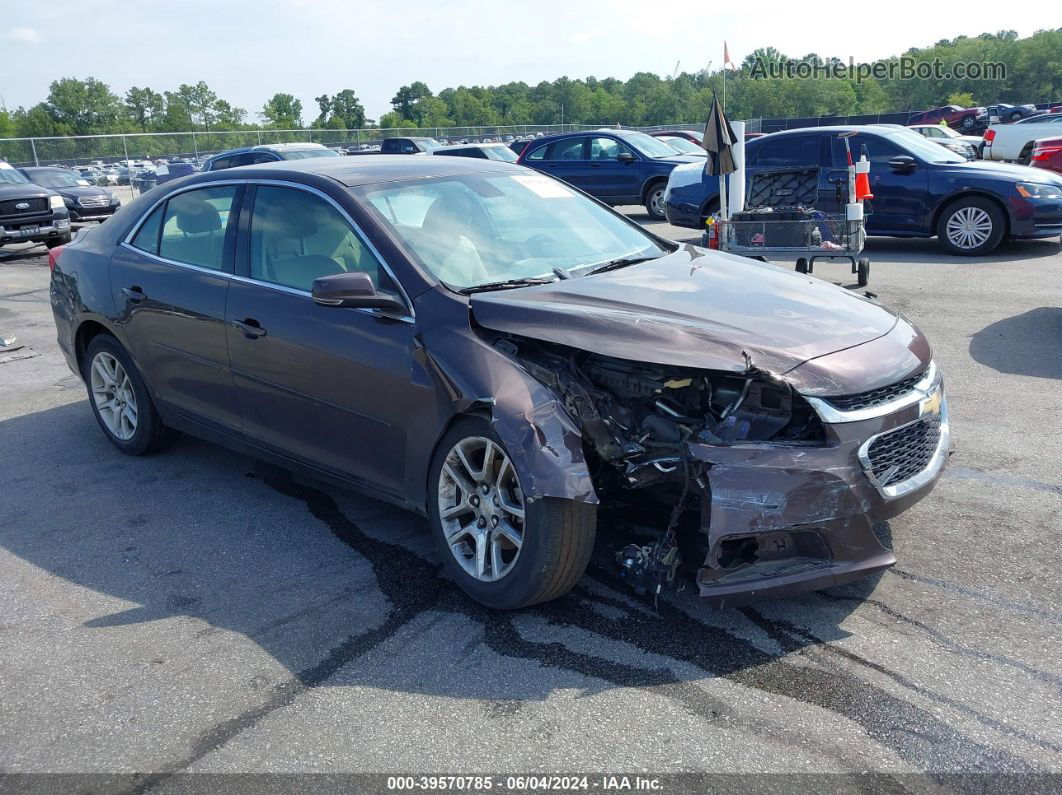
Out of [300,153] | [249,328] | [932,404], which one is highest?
[300,153]

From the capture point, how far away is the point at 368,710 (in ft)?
10.2

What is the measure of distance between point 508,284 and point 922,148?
1026cm

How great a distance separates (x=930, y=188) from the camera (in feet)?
38.7

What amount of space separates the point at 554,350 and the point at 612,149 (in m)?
14.8

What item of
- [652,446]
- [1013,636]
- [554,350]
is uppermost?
[554,350]

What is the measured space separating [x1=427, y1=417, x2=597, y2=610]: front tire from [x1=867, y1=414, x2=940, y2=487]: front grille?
1083 mm

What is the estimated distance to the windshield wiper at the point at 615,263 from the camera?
14.5 ft

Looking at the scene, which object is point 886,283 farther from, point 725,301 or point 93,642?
point 93,642

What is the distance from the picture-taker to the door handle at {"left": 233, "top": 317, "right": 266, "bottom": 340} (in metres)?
4.49

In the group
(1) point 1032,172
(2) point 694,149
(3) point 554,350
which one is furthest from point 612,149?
(3) point 554,350

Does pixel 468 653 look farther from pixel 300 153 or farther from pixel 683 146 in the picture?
pixel 300 153

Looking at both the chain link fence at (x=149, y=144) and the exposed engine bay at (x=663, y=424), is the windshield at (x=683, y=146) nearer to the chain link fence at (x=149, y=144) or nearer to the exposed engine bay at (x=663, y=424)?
the exposed engine bay at (x=663, y=424)

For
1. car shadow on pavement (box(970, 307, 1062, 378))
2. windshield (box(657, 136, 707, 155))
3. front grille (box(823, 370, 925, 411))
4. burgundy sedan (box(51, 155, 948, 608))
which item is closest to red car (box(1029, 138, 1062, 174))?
windshield (box(657, 136, 707, 155))

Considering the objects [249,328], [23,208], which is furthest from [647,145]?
[249,328]
